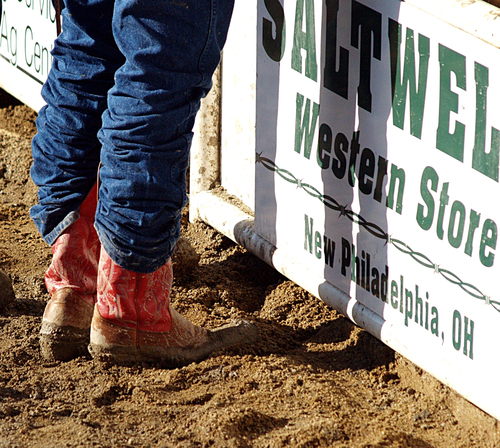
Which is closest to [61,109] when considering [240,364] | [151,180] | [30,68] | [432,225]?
[151,180]

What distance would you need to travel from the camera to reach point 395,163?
1.92m

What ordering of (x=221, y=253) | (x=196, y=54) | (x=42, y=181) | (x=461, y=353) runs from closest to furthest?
1. (x=196, y=54)
2. (x=461, y=353)
3. (x=42, y=181)
4. (x=221, y=253)

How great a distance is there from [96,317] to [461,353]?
3.10 ft

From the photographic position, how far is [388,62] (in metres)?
1.88

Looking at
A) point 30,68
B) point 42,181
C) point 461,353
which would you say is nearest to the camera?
point 461,353

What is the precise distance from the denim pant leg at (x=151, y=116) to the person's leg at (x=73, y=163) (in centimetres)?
26

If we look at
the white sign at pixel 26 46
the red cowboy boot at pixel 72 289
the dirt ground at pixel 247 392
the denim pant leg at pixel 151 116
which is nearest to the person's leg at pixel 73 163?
the red cowboy boot at pixel 72 289

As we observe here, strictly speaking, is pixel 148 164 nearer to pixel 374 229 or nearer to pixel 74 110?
pixel 74 110

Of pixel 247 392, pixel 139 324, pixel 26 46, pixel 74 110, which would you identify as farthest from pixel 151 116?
pixel 26 46

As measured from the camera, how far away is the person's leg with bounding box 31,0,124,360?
2.04 metres

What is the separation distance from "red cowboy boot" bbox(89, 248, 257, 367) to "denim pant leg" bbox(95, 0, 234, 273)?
7cm

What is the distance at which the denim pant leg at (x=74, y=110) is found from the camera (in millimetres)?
2016

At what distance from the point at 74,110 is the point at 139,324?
612 millimetres

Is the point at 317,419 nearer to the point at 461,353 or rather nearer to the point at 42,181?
the point at 461,353
